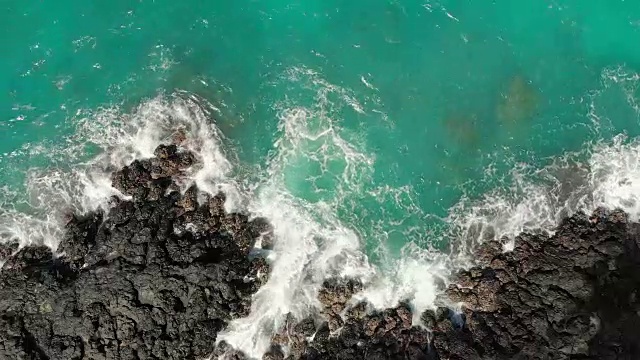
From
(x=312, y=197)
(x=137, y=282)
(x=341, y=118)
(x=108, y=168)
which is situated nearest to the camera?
(x=137, y=282)

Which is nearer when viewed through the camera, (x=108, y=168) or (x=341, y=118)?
(x=108, y=168)

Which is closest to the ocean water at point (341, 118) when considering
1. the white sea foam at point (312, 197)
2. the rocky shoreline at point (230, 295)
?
the white sea foam at point (312, 197)

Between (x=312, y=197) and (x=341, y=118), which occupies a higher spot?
(x=341, y=118)

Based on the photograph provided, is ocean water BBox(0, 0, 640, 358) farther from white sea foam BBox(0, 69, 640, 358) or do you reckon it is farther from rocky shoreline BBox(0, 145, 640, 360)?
rocky shoreline BBox(0, 145, 640, 360)

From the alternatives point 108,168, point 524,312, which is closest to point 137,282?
point 108,168

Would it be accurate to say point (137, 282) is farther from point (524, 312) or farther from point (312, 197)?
point (524, 312)

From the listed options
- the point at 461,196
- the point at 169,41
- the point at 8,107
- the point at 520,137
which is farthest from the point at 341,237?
the point at 8,107
